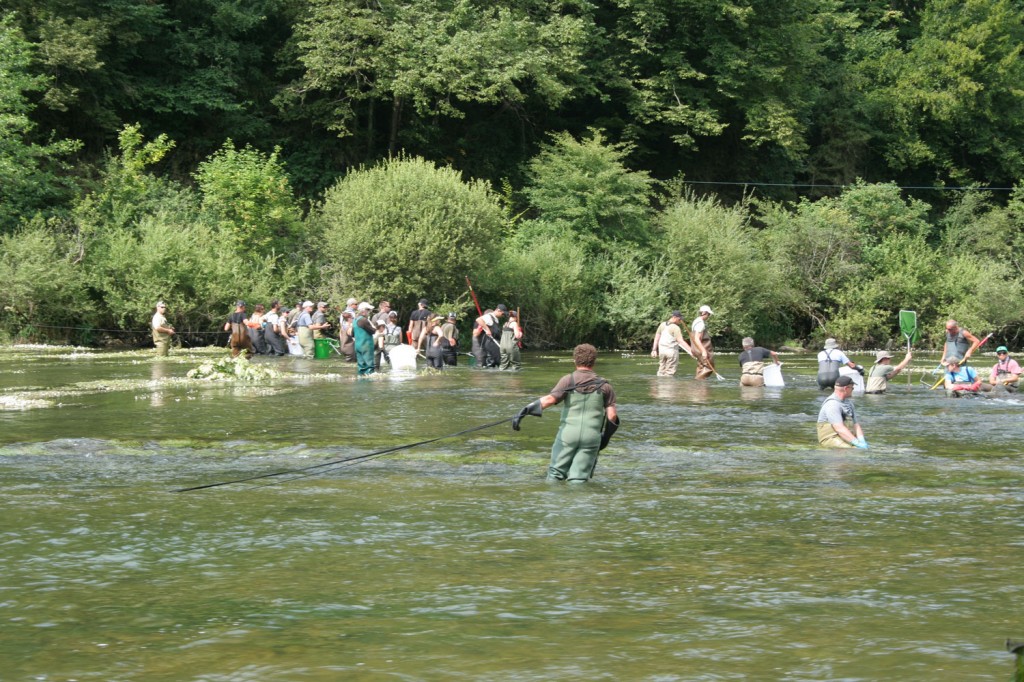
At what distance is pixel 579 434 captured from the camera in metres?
13.7

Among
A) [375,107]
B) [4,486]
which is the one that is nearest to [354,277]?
[375,107]

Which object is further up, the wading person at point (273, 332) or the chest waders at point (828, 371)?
the wading person at point (273, 332)

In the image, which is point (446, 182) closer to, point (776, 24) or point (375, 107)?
point (375, 107)

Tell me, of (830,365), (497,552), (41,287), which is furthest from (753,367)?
(41,287)

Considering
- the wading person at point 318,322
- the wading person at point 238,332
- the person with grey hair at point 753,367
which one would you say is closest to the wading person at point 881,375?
the person with grey hair at point 753,367

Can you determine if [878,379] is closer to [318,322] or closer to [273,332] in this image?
[318,322]

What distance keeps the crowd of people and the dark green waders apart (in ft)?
48.0

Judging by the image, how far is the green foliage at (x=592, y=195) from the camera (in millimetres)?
48469

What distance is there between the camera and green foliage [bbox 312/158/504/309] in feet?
135

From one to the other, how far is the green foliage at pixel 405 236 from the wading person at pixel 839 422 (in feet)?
82.5

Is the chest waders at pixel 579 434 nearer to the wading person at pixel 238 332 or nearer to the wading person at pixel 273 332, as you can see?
the wading person at pixel 238 332

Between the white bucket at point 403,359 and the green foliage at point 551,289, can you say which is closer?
the white bucket at point 403,359

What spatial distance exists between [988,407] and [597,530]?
47.9 ft

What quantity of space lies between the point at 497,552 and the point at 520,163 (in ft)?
153
